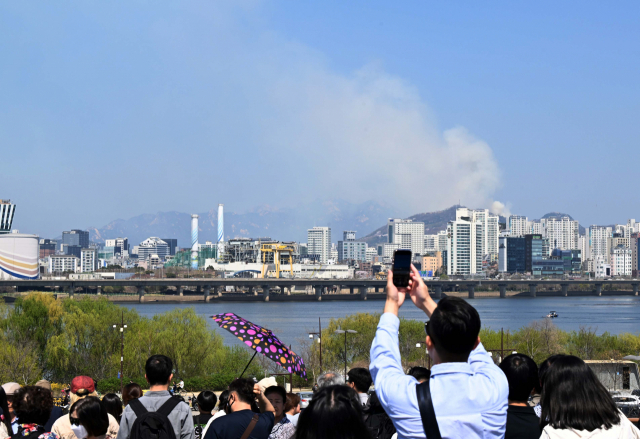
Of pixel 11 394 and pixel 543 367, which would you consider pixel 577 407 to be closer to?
pixel 543 367

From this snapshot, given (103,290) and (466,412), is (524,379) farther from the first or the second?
(103,290)

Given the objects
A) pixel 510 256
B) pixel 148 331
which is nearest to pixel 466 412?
pixel 148 331

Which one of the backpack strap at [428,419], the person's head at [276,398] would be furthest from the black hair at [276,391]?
the backpack strap at [428,419]

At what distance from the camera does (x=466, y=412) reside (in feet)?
6.77

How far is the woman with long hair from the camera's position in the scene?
2.51m

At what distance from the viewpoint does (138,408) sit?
3.41 meters

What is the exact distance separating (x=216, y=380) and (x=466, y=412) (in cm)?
2166

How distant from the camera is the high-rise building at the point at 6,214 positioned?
10512 centimetres

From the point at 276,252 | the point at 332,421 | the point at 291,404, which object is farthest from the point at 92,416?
the point at 276,252

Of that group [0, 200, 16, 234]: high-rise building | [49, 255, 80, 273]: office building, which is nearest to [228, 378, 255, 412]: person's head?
[0, 200, 16, 234]: high-rise building

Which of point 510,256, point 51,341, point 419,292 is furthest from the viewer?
point 510,256

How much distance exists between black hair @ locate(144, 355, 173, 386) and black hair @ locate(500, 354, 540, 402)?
1.66 meters

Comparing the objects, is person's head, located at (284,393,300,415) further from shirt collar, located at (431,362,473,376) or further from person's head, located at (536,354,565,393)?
shirt collar, located at (431,362,473,376)

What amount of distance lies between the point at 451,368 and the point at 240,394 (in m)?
1.64
